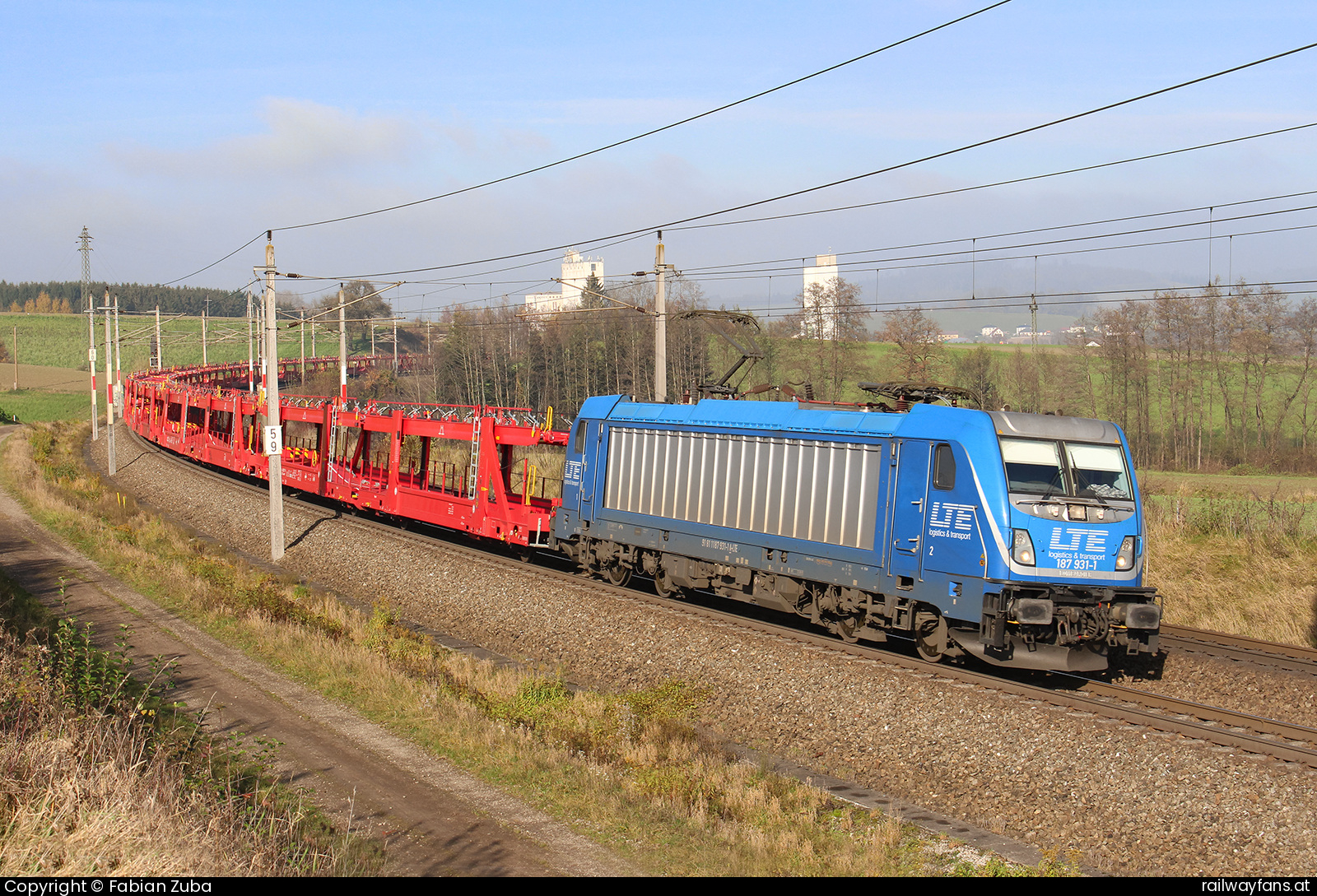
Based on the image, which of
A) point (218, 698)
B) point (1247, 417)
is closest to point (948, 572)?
point (218, 698)

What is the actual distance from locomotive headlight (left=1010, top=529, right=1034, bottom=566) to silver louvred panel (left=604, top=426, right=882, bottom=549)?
227cm

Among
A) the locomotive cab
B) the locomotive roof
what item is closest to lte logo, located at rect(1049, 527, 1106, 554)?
the locomotive cab

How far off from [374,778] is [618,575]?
33.3 ft

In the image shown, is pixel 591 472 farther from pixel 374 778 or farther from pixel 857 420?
pixel 374 778

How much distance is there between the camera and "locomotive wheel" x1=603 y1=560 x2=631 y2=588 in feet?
63.0

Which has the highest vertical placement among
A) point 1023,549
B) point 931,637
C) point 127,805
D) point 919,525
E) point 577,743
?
point 919,525

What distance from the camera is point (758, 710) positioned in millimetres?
12375

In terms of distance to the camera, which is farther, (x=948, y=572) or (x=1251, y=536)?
(x=1251, y=536)

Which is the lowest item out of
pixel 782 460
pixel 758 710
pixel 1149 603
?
pixel 758 710

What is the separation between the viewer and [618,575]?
19266 mm

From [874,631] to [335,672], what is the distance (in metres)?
7.63

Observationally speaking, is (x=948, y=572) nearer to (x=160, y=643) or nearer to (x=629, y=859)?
(x=629, y=859)

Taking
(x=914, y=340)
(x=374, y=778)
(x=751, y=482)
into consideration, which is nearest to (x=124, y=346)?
(x=914, y=340)

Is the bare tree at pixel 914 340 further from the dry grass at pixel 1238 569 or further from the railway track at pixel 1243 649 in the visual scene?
the railway track at pixel 1243 649
